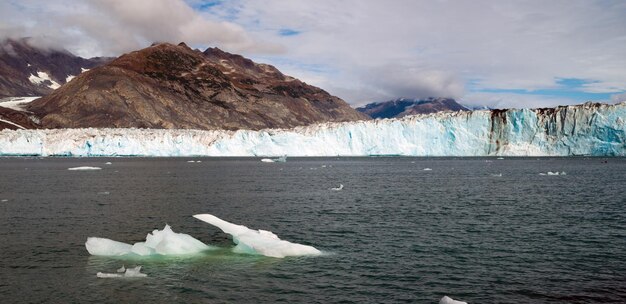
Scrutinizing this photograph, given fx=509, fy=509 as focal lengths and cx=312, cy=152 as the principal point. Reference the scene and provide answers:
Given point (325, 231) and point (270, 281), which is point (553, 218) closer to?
point (325, 231)

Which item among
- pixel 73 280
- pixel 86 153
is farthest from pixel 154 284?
pixel 86 153

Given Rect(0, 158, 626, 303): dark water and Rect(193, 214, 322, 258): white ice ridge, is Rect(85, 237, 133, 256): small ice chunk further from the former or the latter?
Rect(193, 214, 322, 258): white ice ridge

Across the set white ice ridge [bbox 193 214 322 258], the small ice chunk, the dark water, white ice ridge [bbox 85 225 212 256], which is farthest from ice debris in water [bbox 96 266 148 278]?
white ice ridge [bbox 193 214 322 258]

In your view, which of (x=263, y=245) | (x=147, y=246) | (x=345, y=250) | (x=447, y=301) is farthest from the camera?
(x=345, y=250)

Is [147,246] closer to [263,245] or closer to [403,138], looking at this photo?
[263,245]

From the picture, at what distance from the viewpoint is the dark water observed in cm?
1456

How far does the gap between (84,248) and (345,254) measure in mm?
10474

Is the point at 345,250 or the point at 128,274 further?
the point at 345,250

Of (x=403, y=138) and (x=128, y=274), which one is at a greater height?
(x=403, y=138)

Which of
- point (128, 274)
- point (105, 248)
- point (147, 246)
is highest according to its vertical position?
point (147, 246)

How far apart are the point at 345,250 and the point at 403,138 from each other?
92.9m

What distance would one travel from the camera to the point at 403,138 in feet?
364

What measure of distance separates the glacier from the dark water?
2509 inches

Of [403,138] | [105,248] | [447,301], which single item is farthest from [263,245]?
[403,138]
